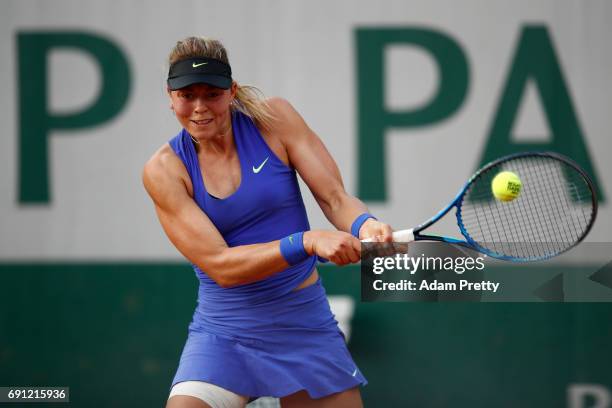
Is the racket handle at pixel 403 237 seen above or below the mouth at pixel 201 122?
below

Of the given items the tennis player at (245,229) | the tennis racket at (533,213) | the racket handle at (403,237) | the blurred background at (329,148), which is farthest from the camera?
the blurred background at (329,148)

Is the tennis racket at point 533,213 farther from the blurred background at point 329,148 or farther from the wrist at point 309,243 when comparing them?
the wrist at point 309,243

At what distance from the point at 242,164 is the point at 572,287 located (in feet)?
8.60

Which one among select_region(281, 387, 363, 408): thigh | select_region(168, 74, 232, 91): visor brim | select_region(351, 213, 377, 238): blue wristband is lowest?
select_region(281, 387, 363, 408): thigh

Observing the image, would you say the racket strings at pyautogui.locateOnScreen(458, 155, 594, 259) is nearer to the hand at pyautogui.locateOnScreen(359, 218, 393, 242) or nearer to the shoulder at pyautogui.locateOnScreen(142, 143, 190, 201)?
the hand at pyautogui.locateOnScreen(359, 218, 393, 242)

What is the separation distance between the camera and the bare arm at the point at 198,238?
2658 mm

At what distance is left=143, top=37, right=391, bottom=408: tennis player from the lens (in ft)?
8.91

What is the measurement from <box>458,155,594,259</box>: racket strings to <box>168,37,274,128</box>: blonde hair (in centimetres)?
94

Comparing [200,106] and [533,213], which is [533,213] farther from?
[200,106]

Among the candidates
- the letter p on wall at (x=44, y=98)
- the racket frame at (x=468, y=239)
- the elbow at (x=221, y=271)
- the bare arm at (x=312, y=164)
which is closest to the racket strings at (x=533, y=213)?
the racket frame at (x=468, y=239)

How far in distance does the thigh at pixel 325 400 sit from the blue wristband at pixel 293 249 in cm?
50

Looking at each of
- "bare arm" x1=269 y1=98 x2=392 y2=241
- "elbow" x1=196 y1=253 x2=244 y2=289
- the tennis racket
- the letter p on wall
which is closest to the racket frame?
"bare arm" x1=269 y1=98 x2=392 y2=241

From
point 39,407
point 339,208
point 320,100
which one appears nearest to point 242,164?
point 339,208

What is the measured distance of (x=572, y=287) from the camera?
4824 millimetres
